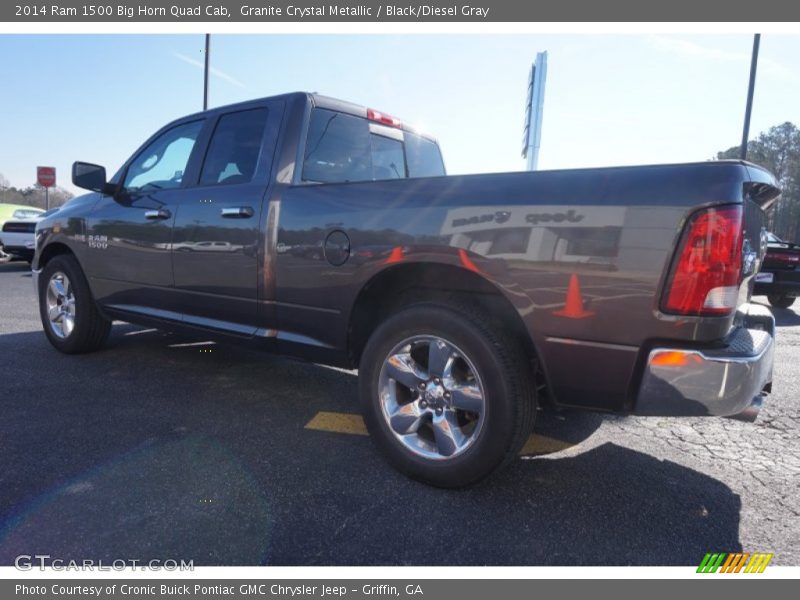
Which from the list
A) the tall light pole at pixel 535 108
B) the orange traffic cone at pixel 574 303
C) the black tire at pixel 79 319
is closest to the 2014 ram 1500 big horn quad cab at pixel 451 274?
the orange traffic cone at pixel 574 303

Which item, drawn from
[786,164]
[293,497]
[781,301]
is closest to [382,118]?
[293,497]

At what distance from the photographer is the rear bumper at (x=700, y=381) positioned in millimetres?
1816

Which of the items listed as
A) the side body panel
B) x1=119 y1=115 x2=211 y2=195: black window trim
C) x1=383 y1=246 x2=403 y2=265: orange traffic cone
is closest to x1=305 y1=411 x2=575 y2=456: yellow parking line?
the side body panel

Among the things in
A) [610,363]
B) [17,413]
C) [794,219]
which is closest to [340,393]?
[17,413]

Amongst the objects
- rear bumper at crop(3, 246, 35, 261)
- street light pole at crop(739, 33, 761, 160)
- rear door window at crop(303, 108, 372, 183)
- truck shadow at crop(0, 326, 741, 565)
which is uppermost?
street light pole at crop(739, 33, 761, 160)

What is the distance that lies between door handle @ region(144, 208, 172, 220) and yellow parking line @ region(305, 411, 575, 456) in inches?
65.4

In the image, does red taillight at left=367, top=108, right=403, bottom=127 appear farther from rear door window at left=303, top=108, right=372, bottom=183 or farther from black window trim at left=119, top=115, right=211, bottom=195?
black window trim at left=119, top=115, right=211, bottom=195

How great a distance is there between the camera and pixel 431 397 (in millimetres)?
2377

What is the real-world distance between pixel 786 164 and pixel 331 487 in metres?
45.2

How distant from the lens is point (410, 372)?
94.7 inches

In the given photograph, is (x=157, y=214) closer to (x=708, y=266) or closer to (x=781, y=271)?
(x=708, y=266)

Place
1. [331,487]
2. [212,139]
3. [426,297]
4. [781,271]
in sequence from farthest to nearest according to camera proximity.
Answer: [781,271] < [212,139] < [426,297] < [331,487]

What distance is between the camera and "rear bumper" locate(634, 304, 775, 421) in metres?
1.82

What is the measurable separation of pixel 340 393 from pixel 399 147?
1.81 metres
